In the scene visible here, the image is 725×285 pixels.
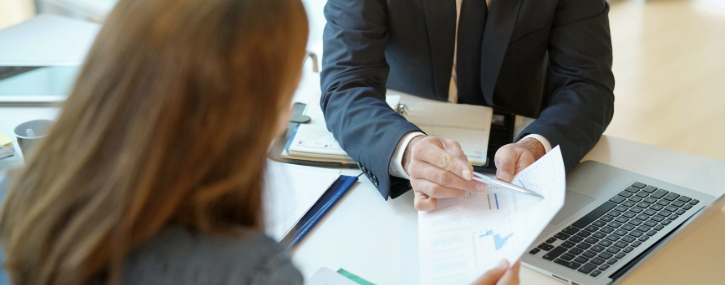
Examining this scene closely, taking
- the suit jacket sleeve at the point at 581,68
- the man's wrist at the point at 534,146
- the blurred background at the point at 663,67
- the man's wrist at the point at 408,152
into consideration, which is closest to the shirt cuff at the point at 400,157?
the man's wrist at the point at 408,152

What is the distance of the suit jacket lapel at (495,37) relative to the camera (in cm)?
134

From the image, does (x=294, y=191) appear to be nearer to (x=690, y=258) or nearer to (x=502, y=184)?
(x=502, y=184)

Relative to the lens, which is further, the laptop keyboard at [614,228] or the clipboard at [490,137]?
the clipboard at [490,137]

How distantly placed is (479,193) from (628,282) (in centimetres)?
26

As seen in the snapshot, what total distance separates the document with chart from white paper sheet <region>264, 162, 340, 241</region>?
0.21 m

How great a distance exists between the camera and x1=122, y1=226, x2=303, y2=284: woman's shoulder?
1.73ft

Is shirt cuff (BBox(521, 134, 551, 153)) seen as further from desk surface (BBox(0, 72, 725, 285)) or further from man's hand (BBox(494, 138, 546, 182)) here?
desk surface (BBox(0, 72, 725, 285))

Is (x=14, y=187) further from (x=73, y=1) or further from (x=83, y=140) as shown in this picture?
(x=73, y=1)

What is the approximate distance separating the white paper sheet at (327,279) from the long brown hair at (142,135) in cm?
29

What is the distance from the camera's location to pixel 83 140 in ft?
1.74

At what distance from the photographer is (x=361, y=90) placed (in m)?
1.25

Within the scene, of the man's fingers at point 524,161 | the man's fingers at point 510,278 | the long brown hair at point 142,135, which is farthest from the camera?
the man's fingers at point 524,161

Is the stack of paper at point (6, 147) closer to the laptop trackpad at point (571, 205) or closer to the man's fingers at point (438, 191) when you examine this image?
the man's fingers at point (438, 191)

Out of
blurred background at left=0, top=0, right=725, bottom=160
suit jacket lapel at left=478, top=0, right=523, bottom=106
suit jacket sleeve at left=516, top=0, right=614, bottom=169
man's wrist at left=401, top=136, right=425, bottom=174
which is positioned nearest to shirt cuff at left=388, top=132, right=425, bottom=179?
man's wrist at left=401, top=136, right=425, bottom=174
